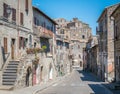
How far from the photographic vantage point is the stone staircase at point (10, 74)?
2853cm

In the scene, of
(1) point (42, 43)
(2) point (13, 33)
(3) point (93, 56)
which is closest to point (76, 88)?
(2) point (13, 33)

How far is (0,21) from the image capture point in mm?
29359

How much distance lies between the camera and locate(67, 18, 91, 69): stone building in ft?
406

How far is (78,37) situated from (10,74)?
4032 inches

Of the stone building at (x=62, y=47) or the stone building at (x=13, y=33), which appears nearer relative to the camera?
the stone building at (x=13, y=33)

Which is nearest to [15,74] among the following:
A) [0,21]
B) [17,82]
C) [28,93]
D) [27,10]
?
[17,82]

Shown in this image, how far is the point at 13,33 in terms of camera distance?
108 ft

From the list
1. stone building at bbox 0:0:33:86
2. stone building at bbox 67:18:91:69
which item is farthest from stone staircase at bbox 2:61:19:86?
stone building at bbox 67:18:91:69

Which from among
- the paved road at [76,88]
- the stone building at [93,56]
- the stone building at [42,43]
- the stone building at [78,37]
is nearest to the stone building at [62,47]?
the stone building at [78,37]

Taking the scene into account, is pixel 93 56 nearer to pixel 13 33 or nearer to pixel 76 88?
pixel 76 88

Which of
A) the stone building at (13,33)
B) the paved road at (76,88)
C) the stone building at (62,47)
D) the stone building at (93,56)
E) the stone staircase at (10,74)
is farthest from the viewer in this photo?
the stone building at (93,56)

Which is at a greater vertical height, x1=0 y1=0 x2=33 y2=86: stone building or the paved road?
x1=0 y1=0 x2=33 y2=86: stone building

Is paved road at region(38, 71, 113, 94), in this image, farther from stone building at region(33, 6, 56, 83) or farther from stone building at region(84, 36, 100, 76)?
stone building at region(84, 36, 100, 76)

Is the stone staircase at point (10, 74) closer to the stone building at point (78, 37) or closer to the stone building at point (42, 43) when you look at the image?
the stone building at point (42, 43)
